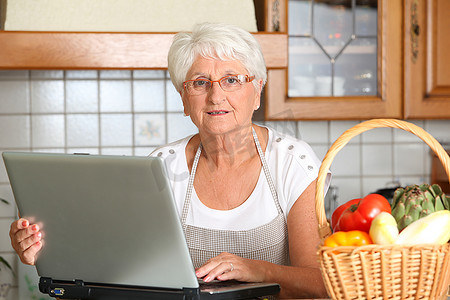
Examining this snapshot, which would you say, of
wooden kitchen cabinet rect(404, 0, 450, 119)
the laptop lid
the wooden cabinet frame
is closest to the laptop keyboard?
the laptop lid

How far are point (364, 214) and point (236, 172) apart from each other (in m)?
0.70

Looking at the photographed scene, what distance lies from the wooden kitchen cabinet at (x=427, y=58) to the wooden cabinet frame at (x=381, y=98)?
34 millimetres

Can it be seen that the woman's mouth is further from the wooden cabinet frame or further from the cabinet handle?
the cabinet handle

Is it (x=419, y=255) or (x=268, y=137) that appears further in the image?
(x=268, y=137)

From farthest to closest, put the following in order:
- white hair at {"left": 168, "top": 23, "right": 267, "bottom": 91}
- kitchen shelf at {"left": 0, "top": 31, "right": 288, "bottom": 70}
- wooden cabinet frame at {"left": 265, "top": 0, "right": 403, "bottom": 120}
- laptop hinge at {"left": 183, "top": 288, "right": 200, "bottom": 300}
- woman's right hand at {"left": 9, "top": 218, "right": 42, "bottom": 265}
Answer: wooden cabinet frame at {"left": 265, "top": 0, "right": 403, "bottom": 120} < kitchen shelf at {"left": 0, "top": 31, "right": 288, "bottom": 70} < white hair at {"left": 168, "top": 23, "right": 267, "bottom": 91} < woman's right hand at {"left": 9, "top": 218, "right": 42, "bottom": 265} < laptop hinge at {"left": 183, "top": 288, "right": 200, "bottom": 300}

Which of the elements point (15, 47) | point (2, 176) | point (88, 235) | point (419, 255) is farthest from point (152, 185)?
point (2, 176)

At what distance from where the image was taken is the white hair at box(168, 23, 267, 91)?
1.35 meters

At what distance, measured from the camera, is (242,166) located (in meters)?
1.47

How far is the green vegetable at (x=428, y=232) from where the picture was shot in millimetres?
734

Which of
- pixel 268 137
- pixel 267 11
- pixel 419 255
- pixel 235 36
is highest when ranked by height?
pixel 267 11

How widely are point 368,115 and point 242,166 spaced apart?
87 cm

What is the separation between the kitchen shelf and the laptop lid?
99 centimetres

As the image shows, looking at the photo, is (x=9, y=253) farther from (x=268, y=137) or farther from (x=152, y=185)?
(x=152, y=185)

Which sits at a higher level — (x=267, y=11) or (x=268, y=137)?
(x=267, y=11)
